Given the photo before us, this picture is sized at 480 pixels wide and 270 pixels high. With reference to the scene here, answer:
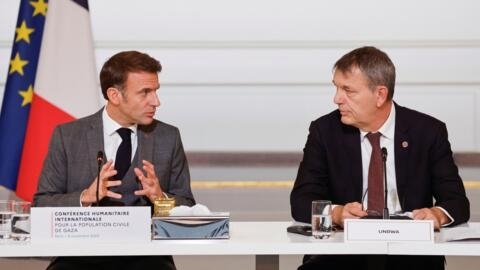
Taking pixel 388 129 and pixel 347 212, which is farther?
pixel 388 129

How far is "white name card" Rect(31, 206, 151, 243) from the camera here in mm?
2928

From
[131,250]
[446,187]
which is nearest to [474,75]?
[446,187]

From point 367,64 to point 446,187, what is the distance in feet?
1.66

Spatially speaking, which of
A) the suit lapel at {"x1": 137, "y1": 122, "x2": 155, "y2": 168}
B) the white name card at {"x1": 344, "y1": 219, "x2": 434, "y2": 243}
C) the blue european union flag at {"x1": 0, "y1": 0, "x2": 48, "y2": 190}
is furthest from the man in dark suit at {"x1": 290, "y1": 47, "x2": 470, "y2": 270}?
the blue european union flag at {"x1": 0, "y1": 0, "x2": 48, "y2": 190}

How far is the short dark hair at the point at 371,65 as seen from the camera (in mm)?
3424

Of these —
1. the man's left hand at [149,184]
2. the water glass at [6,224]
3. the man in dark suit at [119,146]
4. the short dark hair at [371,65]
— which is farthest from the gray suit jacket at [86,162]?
the short dark hair at [371,65]

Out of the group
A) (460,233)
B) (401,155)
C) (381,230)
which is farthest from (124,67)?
(460,233)

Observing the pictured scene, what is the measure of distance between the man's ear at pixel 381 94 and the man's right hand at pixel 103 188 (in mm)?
942

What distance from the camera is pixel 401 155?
3.47m

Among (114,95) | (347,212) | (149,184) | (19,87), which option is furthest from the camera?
(19,87)

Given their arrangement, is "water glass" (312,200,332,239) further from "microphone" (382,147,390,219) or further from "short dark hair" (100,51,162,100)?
"short dark hair" (100,51,162,100)

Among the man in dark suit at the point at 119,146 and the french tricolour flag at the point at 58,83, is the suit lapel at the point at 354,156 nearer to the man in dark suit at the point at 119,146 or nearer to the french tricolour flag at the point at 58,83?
the man in dark suit at the point at 119,146

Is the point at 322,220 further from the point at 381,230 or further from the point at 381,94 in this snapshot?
the point at 381,94

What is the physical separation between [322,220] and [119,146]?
2.95 feet
